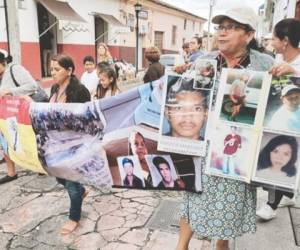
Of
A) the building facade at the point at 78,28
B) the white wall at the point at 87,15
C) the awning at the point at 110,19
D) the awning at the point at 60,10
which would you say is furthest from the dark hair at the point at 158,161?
the awning at the point at 110,19

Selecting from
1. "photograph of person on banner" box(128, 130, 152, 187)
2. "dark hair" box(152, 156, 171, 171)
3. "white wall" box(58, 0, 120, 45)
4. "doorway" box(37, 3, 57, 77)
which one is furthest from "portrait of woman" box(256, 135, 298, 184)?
"white wall" box(58, 0, 120, 45)

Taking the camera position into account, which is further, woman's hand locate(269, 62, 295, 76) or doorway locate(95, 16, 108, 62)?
doorway locate(95, 16, 108, 62)

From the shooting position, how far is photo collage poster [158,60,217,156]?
213 cm

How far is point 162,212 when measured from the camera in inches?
146

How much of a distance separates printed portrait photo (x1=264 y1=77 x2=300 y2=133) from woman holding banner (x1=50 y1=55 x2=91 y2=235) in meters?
1.73

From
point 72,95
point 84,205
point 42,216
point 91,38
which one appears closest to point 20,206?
point 42,216

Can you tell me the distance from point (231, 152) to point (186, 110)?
36 cm

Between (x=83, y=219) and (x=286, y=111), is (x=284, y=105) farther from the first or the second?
(x=83, y=219)

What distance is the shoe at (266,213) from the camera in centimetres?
335

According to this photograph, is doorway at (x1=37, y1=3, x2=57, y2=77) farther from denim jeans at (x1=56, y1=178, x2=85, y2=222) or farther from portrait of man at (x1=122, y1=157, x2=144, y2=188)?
portrait of man at (x1=122, y1=157, x2=144, y2=188)

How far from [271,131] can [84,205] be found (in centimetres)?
244

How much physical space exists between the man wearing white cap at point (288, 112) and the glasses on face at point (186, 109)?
417 millimetres

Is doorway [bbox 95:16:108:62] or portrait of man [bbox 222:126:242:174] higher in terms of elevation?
doorway [bbox 95:16:108:62]

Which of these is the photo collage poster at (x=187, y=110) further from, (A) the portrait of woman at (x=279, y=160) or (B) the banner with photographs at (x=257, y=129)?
(A) the portrait of woman at (x=279, y=160)
